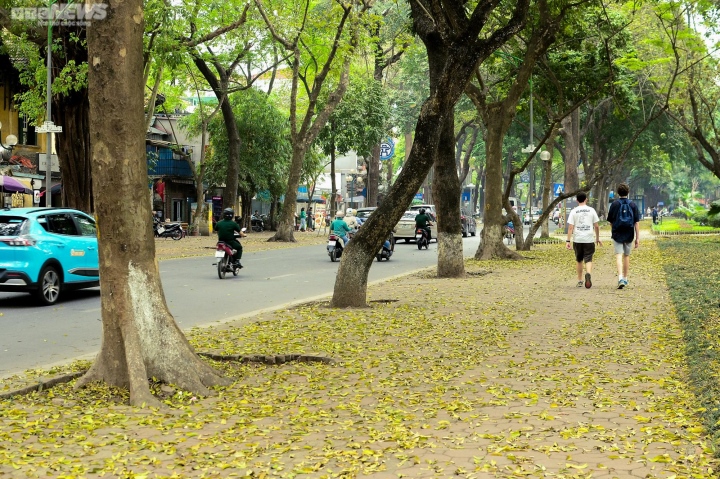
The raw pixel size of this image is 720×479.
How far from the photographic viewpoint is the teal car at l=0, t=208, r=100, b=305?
578 inches

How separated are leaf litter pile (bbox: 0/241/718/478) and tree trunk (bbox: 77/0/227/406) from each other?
26 centimetres

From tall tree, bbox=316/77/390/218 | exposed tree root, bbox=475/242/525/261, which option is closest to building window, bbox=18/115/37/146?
tall tree, bbox=316/77/390/218

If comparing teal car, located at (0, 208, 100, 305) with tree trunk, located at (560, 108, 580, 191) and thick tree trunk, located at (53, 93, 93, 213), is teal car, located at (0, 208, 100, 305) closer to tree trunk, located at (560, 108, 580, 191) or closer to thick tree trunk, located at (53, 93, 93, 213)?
thick tree trunk, located at (53, 93, 93, 213)

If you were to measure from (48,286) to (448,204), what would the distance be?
836cm

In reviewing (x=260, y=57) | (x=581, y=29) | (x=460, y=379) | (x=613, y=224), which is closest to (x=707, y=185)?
(x=260, y=57)

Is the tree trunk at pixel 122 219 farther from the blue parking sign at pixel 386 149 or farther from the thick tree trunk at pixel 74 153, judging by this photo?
the blue parking sign at pixel 386 149

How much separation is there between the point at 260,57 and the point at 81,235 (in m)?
27.9

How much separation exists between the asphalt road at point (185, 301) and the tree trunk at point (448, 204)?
179cm

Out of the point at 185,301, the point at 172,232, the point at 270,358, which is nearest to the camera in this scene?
the point at 270,358

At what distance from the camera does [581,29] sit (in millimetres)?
27609

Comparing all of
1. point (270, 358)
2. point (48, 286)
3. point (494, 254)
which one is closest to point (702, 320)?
point (270, 358)

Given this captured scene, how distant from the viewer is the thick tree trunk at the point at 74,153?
25141mm

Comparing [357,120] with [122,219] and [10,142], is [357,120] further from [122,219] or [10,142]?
[122,219]

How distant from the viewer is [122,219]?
25.7ft
